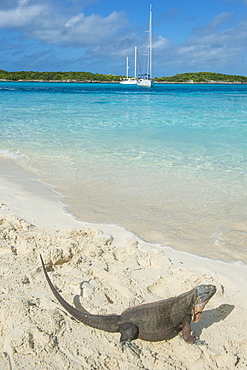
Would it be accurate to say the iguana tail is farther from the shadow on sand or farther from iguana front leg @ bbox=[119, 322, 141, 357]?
the shadow on sand

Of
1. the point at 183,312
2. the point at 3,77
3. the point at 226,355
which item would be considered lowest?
the point at 226,355

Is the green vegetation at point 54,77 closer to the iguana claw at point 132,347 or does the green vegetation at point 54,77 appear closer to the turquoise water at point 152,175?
the turquoise water at point 152,175

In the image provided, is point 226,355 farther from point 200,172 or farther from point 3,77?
point 3,77

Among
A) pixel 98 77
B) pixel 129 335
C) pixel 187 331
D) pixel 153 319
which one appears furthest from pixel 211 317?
pixel 98 77

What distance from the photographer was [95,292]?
3.27 meters

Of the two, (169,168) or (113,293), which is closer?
(113,293)

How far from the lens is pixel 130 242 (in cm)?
436

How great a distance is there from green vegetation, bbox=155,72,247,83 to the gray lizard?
486 feet

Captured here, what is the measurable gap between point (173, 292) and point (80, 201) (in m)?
3.04

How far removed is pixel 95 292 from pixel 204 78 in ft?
499

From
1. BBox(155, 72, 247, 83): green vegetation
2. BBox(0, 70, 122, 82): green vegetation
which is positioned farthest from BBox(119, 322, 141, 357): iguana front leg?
BBox(155, 72, 247, 83): green vegetation

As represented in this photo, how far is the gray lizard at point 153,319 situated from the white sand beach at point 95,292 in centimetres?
8

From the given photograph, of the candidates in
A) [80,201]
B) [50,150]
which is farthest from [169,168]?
[50,150]

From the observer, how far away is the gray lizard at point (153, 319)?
8.87 ft
